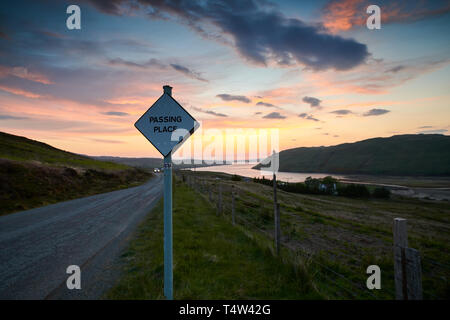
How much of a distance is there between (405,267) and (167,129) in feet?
13.2

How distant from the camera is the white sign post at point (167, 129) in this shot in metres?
3.72

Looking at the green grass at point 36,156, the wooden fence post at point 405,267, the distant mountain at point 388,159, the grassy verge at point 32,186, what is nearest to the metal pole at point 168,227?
the wooden fence post at point 405,267

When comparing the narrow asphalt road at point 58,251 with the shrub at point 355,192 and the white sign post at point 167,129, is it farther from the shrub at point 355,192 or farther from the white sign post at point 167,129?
the shrub at point 355,192

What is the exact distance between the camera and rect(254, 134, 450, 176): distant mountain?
397 feet

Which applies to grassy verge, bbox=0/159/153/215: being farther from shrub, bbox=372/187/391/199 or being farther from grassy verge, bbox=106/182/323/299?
shrub, bbox=372/187/391/199

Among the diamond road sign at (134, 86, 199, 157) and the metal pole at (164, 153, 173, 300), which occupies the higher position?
the diamond road sign at (134, 86, 199, 157)

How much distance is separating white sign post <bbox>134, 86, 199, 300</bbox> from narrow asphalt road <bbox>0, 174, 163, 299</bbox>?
2.21m

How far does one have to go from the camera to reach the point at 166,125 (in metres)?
3.77

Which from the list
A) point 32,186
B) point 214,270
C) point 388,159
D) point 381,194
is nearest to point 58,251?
point 214,270

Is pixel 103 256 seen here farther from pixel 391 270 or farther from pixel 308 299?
pixel 391 270

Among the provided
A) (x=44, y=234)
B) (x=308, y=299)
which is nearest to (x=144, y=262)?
(x=308, y=299)

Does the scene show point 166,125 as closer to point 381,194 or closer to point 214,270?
point 214,270

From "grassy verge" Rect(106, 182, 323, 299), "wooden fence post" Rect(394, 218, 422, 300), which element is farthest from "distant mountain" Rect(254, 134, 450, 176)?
"wooden fence post" Rect(394, 218, 422, 300)

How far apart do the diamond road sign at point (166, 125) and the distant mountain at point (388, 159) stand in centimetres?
14197
